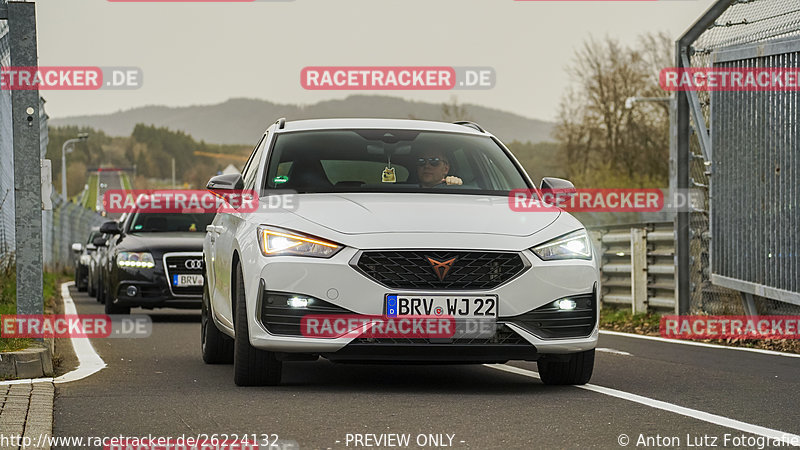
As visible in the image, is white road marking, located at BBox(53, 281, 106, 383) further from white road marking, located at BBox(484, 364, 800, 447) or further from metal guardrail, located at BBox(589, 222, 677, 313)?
metal guardrail, located at BBox(589, 222, 677, 313)

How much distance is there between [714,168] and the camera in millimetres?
14852

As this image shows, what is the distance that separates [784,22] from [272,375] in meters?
7.25

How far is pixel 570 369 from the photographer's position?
27.2 feet

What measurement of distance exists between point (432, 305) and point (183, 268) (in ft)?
32.4

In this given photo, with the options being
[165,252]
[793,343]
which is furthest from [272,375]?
[165,252]

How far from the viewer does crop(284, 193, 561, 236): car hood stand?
25.5ft

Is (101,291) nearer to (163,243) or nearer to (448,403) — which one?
(163,243)

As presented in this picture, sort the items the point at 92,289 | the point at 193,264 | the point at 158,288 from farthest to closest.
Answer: the point at 92,289 < the point at 193,264 < the point at 158,288

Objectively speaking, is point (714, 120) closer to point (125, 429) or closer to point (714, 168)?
point (714, 168)

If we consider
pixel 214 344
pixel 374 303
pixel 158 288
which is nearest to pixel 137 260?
pixel 158 288

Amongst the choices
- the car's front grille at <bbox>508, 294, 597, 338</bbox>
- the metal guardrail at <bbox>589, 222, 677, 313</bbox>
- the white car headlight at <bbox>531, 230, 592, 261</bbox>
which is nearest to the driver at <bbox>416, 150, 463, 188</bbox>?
the white car headlight at <bbox>531, 230, 592, 261</bbox>

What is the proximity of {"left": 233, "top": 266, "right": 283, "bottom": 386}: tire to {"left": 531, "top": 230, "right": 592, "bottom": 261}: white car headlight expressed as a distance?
5.58 feet

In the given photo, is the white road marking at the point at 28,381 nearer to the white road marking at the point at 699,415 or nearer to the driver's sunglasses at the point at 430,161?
the driver's sunglasses at the point at 430,161

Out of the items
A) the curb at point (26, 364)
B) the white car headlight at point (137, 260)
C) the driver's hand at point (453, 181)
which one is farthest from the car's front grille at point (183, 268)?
the driver's hand at point (453, 181)
